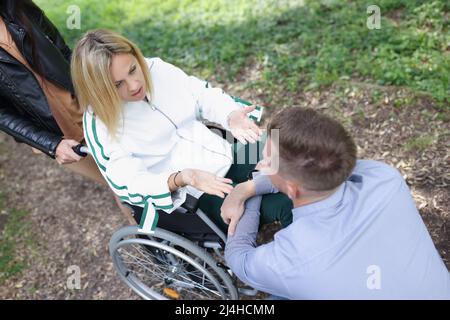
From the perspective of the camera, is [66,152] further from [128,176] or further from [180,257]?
[180,257]

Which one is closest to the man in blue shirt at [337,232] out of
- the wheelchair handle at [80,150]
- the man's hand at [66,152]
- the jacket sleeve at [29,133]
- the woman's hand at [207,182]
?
the woman's hand at [207,182]

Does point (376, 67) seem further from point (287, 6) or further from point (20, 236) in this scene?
point (20, 236)

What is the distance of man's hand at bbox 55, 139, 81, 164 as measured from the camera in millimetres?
2199

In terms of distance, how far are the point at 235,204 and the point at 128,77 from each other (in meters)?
0.77

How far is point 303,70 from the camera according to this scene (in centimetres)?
375

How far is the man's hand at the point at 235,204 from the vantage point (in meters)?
1.99

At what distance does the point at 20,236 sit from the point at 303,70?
273 centimetres

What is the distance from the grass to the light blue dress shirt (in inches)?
90.8

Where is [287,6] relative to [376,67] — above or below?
above

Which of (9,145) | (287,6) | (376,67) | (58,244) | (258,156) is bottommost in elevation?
(58,244)

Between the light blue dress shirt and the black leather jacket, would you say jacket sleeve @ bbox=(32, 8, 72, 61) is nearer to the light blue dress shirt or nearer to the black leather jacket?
the black leather jacket

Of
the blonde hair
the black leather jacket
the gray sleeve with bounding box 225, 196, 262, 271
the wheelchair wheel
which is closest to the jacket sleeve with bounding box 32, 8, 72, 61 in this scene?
the black leather jacket

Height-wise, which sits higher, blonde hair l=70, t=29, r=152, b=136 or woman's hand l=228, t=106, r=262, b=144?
blonde hair l=70, t=29, r=152, b=136
